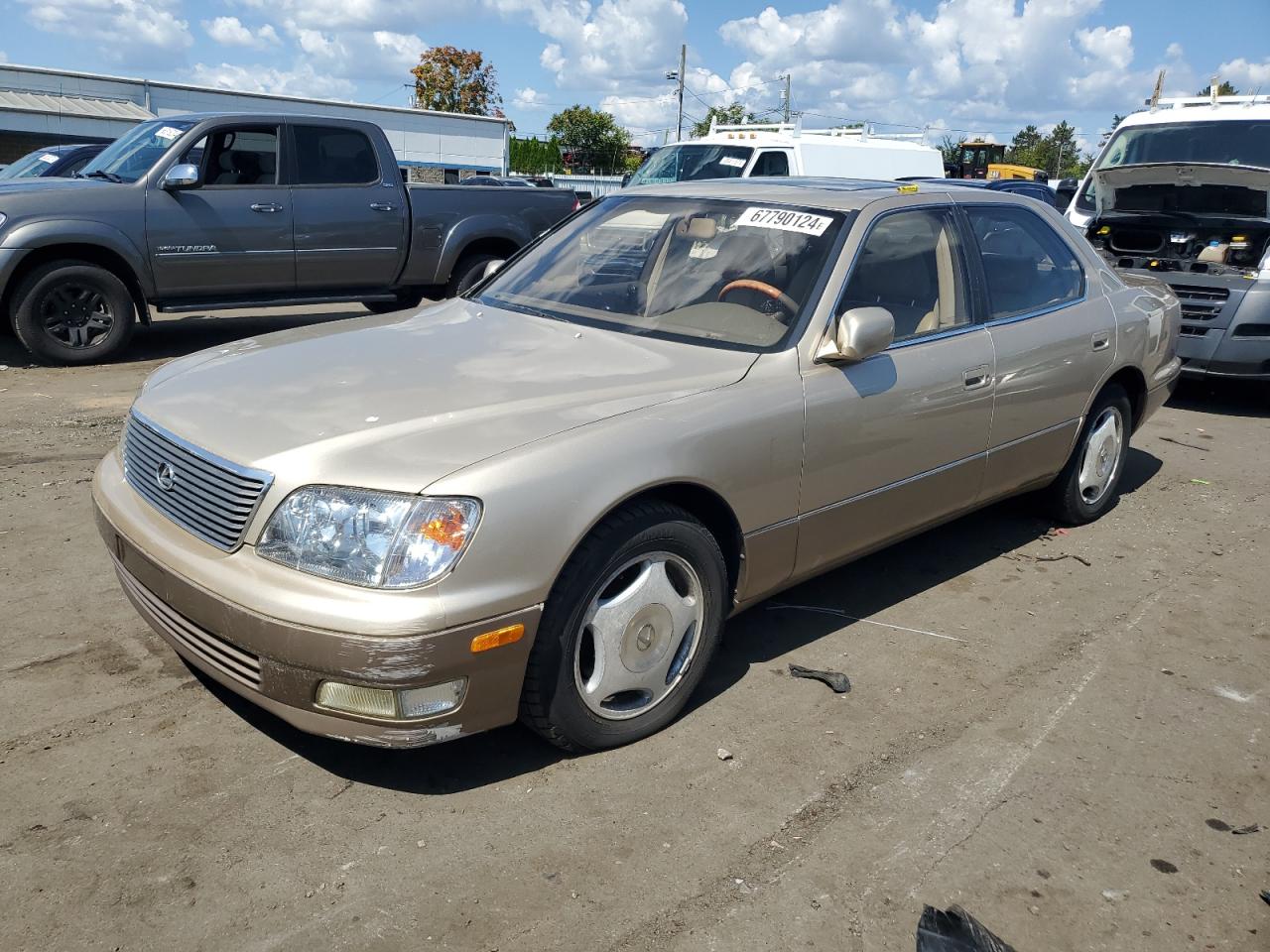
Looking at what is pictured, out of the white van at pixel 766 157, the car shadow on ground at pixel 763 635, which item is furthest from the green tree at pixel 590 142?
the car shadow on ground at pixel 763 635

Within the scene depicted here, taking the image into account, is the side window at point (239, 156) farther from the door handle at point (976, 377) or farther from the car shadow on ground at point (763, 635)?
the door handle at point (976, 377)

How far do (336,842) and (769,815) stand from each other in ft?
3.86

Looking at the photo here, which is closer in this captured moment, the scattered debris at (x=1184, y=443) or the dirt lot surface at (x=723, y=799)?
the dirt lot surface at (x=723, y=799)

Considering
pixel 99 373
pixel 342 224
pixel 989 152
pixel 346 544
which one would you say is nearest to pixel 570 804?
pixel 346 544

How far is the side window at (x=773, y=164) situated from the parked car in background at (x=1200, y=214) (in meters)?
3.15

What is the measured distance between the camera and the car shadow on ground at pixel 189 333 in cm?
898

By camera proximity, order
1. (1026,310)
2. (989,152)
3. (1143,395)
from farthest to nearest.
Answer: (989,152), (1143,395), (1026,310)

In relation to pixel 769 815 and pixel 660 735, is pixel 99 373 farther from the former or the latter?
pixel 769 815

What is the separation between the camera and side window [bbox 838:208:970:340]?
402 cm

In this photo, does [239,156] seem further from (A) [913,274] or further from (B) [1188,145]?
(B) [1188,145]

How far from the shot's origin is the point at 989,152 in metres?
40.4

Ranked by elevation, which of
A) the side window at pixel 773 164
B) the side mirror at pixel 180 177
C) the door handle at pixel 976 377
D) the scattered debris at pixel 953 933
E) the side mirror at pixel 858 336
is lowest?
the scattered debris at pixel 953 933

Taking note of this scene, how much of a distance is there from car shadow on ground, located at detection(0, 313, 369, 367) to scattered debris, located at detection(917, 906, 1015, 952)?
682 centimetres

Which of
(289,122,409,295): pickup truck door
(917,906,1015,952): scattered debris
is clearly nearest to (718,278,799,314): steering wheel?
(917,906,1015,952): scattered debris
